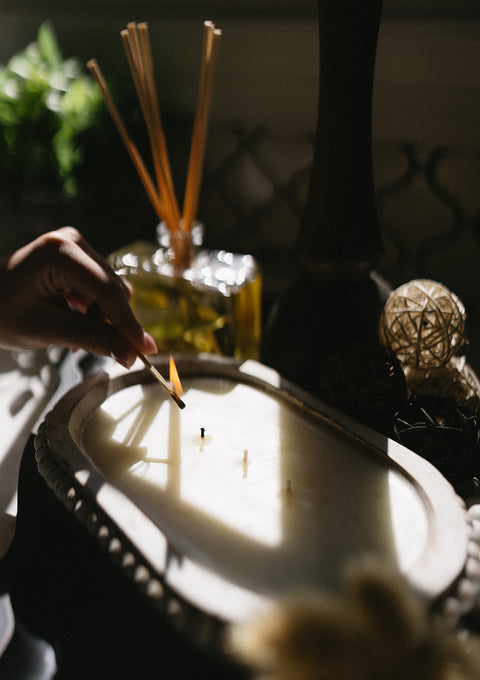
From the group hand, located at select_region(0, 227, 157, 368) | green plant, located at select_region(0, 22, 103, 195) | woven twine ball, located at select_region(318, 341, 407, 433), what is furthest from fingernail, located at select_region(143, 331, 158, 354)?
green plant, located at select_region(0, 22, 103, 195)

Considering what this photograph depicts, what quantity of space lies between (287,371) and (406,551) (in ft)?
0.52

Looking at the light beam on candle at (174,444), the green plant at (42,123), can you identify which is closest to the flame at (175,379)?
the light beam on candle at (174,444)

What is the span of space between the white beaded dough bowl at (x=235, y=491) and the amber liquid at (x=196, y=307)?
0.36ft

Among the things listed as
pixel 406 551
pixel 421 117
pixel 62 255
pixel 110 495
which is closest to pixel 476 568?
pixel 406 551

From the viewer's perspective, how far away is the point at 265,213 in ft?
1.98

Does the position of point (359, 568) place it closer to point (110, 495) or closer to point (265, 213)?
point (110, 495)

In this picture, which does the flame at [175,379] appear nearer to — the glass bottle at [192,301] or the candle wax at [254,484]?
the candle wax at [254,484]

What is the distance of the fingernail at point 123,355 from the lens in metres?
0.32

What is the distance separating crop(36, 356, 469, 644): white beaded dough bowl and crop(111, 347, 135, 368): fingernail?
0.02 metres

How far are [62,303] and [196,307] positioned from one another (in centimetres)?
13

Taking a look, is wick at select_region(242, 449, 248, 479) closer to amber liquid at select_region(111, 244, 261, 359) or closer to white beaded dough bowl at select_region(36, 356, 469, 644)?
white beaded dough bowl at select_region(36, 356, 469, 644)

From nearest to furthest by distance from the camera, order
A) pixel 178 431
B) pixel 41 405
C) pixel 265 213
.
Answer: pixel 178 431 → pixel 41 405 → pixel 265 213

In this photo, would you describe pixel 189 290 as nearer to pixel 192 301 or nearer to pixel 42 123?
pixel 192 301

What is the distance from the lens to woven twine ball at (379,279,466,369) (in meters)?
0.33
